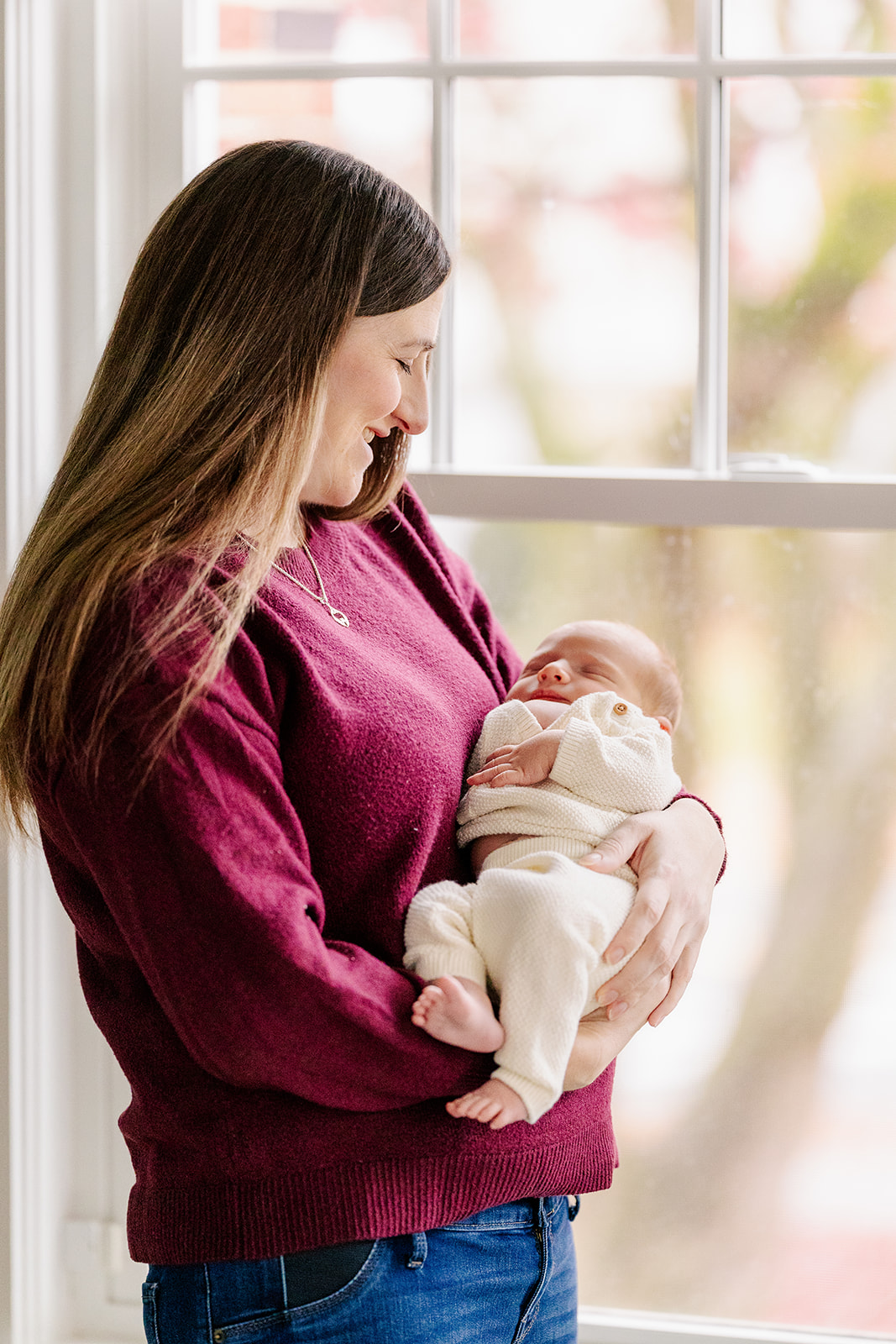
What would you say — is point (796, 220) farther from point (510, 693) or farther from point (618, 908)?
point (618, 908)

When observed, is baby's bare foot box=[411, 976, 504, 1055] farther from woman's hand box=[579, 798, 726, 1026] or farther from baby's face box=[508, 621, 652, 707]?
baby's face box=[508, 621, 652, 707]

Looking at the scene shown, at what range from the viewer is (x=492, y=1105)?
111 cm

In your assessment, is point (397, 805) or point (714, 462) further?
point (714, 462)

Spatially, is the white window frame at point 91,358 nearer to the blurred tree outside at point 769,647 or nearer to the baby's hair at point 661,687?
the blurred tree outside at point 769,647

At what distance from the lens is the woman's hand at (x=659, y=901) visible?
3.98 ft

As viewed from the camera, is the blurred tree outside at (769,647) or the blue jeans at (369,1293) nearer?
the blue jeans at (369,1293)

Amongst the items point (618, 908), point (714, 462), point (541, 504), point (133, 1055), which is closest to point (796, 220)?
point (714, 462)

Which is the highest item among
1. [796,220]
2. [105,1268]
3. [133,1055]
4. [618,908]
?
[796,220]

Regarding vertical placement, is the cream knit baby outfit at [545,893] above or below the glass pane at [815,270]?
below

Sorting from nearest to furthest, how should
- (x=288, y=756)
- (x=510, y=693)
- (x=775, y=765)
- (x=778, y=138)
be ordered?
(x=288, y=756) → (x=510, y=693) → (x=778, y=138) → (x=775, y=765)

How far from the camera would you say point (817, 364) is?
1.77m

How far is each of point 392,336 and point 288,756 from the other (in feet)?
1.39

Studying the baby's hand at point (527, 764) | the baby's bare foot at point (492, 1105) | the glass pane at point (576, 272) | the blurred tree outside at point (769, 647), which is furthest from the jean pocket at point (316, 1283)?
the glass pane at point (576, 272)

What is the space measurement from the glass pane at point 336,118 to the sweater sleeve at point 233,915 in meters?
1.08
